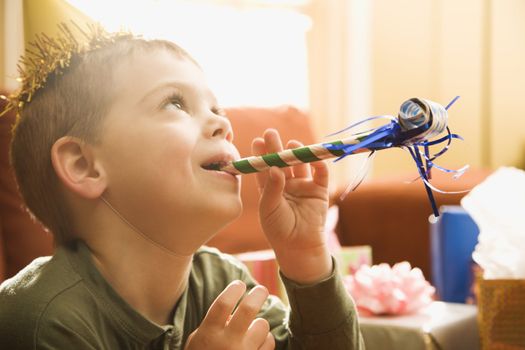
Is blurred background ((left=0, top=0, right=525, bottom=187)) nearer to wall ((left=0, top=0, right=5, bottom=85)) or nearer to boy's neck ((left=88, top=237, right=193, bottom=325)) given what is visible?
wall ((left=0, top=0, right=5, bottom=85))

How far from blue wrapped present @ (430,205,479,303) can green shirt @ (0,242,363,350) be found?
0.57 meters

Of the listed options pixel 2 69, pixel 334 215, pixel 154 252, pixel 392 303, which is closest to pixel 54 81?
pixel 154 252

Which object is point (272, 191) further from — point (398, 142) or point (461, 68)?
point (461, 68)

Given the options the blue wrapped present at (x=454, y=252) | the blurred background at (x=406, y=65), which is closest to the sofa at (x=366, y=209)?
the blue wrapped present at (x=454, y=252)

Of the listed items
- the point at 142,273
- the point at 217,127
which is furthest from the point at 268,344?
the point at 217,127

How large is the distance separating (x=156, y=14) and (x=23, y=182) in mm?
1228

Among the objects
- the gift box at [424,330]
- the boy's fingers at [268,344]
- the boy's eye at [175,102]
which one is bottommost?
the gift box at [424,330]

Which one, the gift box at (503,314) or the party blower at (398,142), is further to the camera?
the gift box at (503,314)

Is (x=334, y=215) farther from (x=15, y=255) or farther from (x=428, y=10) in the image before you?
(x=428, y=10)

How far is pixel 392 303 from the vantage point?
121 cm

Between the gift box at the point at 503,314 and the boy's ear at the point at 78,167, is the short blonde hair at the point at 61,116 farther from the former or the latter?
the gift box at the point at 503,314

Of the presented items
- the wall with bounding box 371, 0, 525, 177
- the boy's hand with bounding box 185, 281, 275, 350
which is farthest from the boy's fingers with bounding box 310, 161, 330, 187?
the wall with bounding box 371, 0, 525, 177

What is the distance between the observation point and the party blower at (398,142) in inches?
25.9

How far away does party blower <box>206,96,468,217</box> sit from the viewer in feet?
2.16
